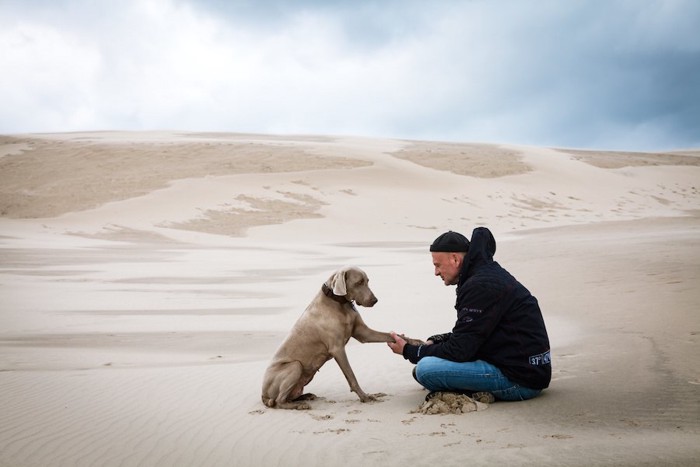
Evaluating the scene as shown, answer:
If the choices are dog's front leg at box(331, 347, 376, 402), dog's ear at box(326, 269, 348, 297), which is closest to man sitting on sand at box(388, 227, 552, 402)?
dog's front leg at box(331, 347, 376, 402)

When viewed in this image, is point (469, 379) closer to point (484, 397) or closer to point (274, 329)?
point (484, 397)

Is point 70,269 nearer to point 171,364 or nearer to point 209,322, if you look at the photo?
point 209,322

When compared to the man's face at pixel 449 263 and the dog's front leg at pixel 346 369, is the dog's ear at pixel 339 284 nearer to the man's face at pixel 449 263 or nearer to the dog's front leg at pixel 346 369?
the dog's front leg at pixel 346 369

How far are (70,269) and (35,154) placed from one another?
3189 cm

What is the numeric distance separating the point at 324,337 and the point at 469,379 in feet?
4.77

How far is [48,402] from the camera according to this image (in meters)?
6.36

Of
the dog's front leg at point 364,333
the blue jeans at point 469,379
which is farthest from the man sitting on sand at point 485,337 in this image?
the dog's front leg at point 364,333

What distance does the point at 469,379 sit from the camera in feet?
17.2

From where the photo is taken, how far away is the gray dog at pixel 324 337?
5.77m

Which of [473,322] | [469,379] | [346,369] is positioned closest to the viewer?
[473,322]

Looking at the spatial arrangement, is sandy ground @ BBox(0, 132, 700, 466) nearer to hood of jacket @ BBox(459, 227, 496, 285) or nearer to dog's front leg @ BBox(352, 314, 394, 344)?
dog's front leg @ BBox(352, 314, 394, 344)

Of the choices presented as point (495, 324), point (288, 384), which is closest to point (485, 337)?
point (495, 324)

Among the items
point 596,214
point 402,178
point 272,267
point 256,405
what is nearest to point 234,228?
point 272,267

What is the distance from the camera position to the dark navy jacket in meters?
4.96
